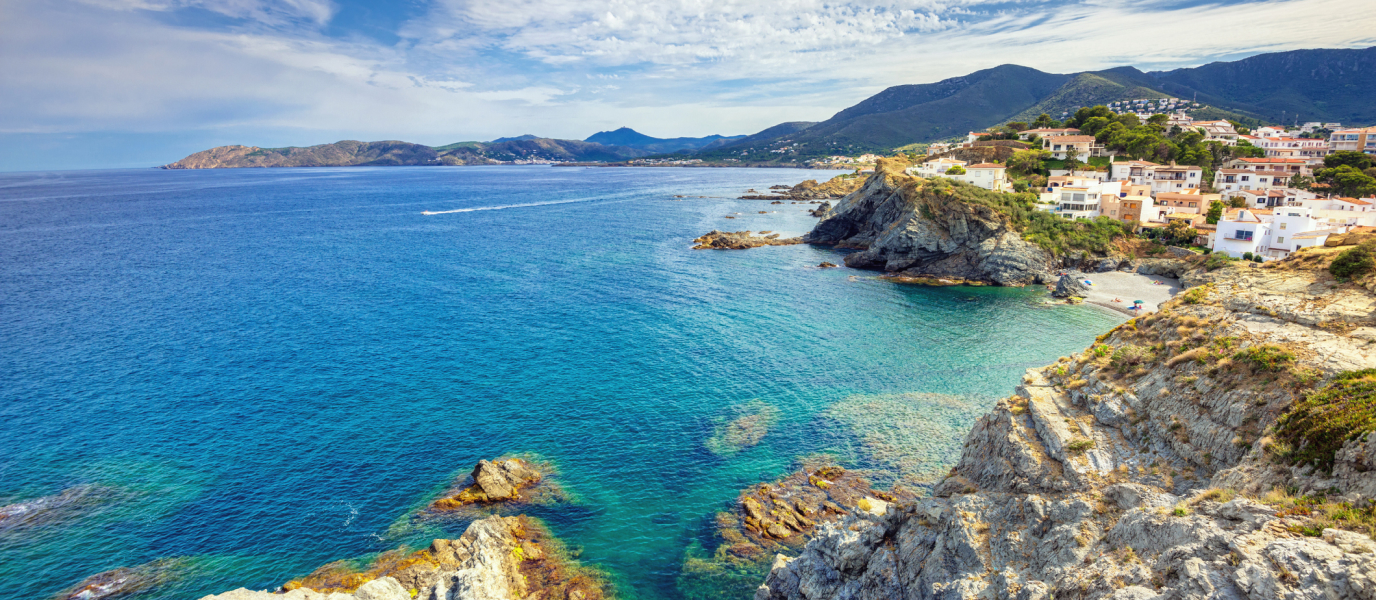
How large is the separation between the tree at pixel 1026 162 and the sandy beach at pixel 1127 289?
3467 centimetres

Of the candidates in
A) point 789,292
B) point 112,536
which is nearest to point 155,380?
point 112,536

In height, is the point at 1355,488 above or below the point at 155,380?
above

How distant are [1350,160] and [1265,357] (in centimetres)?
9329

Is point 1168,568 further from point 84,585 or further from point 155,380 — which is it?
point 155,380

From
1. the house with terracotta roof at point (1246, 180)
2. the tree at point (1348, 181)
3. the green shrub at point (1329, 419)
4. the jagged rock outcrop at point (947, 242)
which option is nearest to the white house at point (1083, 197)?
the jagged rock outcrop at point (947, 242)

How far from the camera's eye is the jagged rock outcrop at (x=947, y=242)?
65.8m

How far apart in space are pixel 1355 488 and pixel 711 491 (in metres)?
21.6


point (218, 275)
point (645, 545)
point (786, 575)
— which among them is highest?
point (218, 275)

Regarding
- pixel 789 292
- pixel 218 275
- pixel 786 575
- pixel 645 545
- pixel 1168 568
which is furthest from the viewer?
pixel 218 275

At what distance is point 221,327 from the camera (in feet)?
169

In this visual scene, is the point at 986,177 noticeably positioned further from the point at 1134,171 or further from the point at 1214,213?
the point at 1214,213

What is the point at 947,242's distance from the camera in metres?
70.3

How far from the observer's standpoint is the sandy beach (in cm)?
5430

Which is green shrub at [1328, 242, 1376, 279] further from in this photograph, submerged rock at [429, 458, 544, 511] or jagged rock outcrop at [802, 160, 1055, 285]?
jagged rock outcrop at [802, 160, 1055, 285]
